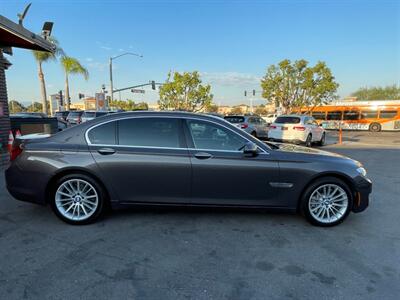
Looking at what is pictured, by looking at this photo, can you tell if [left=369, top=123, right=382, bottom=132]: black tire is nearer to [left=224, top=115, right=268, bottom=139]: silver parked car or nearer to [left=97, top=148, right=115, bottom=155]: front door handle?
[left=224, top=115, right=268, bottom=139]: silver parked car

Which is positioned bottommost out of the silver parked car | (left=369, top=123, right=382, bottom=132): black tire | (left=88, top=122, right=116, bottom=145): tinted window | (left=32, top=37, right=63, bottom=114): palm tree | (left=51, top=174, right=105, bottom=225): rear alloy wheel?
(left=369, top=123, right=382, bottom=132): black tire

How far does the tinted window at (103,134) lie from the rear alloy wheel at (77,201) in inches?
24.1

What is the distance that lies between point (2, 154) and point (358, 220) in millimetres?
8356

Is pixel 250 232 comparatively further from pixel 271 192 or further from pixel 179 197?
pixel 179 197

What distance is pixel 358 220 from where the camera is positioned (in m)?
4.30

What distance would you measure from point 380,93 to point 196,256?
69928 mm

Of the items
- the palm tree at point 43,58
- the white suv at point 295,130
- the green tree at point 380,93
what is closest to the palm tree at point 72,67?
the palm tree at point 43,58

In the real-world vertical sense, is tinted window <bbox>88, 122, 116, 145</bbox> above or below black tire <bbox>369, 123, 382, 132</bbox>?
above

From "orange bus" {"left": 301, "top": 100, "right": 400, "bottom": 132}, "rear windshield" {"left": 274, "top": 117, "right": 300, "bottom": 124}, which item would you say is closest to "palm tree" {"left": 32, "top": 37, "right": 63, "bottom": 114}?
"rear windshield" {"left": 274, "top": 117, "right": 300, "bottom": 124}

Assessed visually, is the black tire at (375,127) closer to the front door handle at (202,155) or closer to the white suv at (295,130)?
the white suv at (295,130)

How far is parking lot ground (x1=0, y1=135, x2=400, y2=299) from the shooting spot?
8.40 feet

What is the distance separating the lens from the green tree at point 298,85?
35469 millimetres

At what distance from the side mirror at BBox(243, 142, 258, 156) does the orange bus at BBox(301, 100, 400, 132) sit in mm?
24487

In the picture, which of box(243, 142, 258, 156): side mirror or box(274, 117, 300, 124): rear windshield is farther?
box(274, 117, 300, 124): rear windshield
